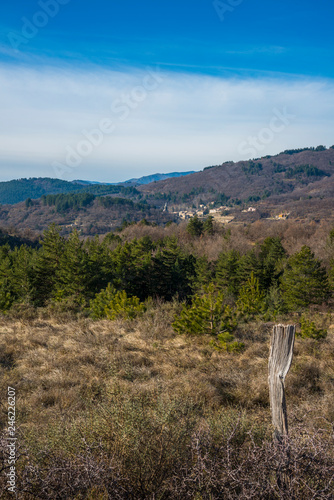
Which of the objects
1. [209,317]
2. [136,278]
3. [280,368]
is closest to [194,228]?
[136,278]

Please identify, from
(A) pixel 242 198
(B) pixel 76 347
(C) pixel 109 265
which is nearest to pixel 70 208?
(A) pixel 242 198

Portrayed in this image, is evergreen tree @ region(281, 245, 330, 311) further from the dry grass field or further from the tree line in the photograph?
the dry grass field

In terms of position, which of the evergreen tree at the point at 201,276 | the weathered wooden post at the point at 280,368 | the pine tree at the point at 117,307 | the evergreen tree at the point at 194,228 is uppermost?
the evergreen tree at the point at 194,228

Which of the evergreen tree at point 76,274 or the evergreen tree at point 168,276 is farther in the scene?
the evergreen tree at point 168,276

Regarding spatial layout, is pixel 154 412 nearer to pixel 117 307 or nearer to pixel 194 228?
pixel 117 307

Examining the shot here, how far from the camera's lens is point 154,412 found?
3.66 metres

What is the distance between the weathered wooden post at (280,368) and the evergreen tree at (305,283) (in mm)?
16198

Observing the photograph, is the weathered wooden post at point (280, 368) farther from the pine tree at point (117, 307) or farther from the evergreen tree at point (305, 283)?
the evergreen tree at point (305, 283)

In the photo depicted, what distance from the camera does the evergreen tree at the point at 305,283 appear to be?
17.5m

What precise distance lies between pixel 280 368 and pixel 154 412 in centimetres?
178

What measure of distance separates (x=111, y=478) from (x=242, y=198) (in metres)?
172

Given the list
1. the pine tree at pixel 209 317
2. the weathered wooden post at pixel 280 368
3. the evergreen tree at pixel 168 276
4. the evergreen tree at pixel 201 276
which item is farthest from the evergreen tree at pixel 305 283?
the weathered wooden post at pixel 280 368

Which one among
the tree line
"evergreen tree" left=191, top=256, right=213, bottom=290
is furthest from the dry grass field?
"evergreen tree" left=191, top=256, right=213, bottom=290

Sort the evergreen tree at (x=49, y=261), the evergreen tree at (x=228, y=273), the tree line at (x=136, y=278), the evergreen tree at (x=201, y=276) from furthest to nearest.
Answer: the evergreen tree at (x=201, y=276) < the evergreen tree at (x=228, y=273) < the evergreen tree at (x=49, y=261) < the tree line at (x=136, y=278)
